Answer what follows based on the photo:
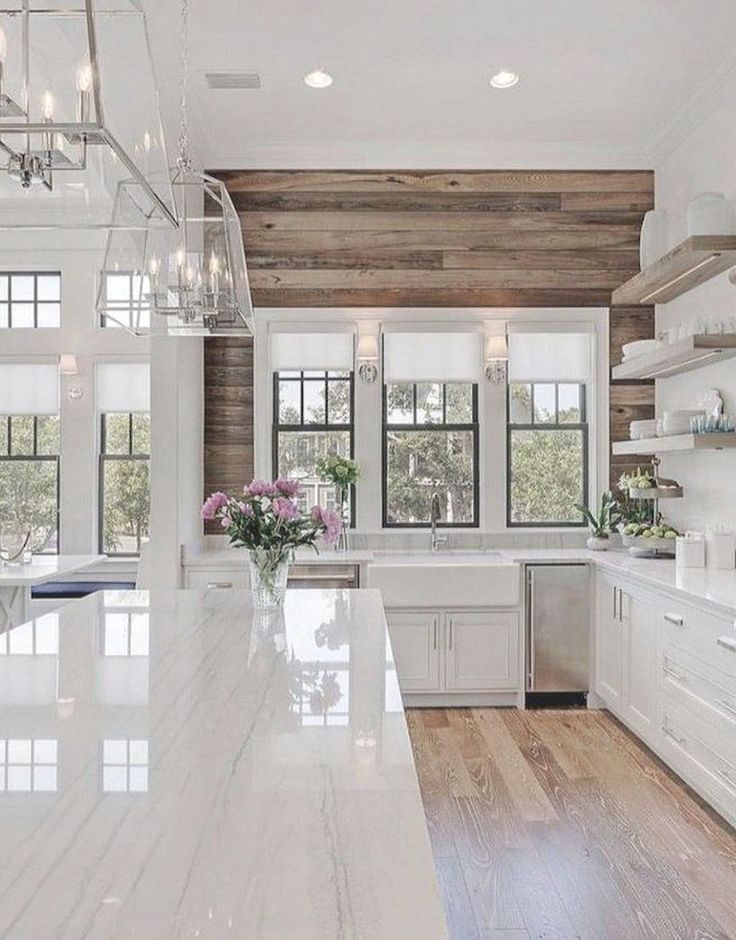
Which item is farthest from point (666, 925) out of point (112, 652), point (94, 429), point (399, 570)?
point (94, 429)

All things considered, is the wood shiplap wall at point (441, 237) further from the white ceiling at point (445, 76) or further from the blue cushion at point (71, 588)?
the blue cushion at point (71, 588)

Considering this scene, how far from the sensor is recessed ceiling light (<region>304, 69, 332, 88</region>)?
4215mm

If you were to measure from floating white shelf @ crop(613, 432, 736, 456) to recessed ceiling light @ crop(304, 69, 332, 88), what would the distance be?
269cm

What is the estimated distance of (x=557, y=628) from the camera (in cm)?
469

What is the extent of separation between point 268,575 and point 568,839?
1.56 meters

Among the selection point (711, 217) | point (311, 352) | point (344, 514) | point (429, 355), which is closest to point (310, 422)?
point (311, 352)

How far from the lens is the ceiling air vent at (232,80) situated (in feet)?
13.9

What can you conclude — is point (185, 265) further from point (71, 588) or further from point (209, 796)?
point (71, 588)

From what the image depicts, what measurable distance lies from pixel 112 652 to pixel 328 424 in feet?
11.2

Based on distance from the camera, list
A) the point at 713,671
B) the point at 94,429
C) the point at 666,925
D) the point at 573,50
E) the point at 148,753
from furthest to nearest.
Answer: the point at 94,429
the point at 573,50
the point at 713,671
the point at 666,925
the point at 148,753

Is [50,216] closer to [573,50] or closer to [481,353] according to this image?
[573,50]

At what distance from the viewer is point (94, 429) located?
6.45 m

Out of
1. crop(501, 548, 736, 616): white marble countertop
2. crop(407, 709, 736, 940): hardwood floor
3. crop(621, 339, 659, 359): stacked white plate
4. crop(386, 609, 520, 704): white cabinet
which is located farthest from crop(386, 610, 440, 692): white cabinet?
crop(621, 339, 659, 359): stacked white plate

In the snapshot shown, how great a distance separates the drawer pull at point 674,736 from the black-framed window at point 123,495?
4.31m
